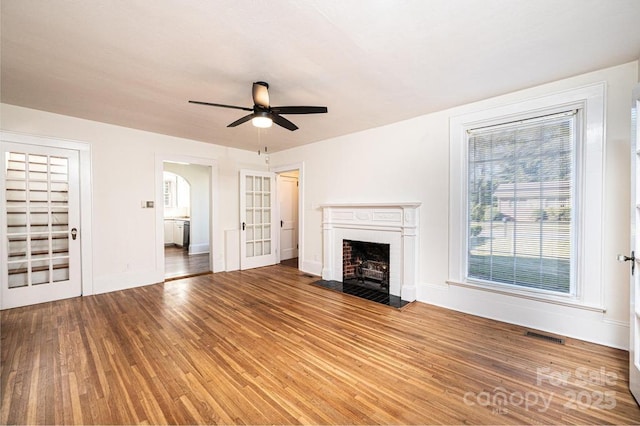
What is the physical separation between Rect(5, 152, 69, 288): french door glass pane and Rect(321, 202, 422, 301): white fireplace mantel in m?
4.11

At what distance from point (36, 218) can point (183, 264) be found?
9.37ft

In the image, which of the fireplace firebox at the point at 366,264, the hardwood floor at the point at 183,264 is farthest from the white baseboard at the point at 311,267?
the hardwood floor at the point at 183,264

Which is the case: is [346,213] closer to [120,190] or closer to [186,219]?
[120,190]

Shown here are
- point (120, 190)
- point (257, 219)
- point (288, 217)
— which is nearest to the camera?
point (120, 190)

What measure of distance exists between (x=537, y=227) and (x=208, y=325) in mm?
3887

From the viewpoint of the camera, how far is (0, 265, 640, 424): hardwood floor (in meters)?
1.72

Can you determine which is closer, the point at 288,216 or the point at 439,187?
the point at 439,187

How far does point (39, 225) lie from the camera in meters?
3.75

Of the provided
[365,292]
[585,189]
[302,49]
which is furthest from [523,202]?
[302,49]

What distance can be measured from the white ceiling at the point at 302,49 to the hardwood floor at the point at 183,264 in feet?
10.7

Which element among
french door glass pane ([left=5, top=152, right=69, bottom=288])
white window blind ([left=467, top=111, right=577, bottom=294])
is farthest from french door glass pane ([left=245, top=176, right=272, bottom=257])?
white window blind ([left=467, top=111, right=577, bottom=294])

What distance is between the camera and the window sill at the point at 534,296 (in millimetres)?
2624

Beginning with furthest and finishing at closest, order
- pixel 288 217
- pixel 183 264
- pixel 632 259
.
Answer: pixel 288 217
pixel 183 264
pixel 632 259

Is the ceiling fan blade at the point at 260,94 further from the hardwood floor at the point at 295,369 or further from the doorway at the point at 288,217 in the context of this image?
the doorway at the point at 288,217
